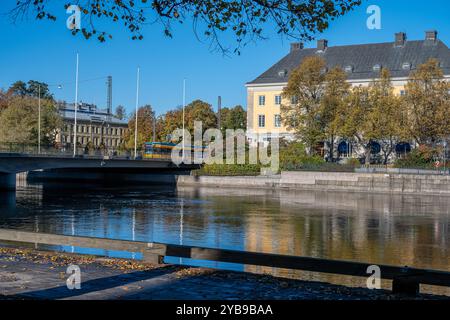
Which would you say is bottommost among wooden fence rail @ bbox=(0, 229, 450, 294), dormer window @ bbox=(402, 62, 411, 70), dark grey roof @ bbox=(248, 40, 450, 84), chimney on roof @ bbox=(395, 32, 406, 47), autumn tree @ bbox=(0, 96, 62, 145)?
wooden fence rail @ bbox=(0, 229, 450, 294)

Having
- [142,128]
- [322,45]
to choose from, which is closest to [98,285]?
[322,45]

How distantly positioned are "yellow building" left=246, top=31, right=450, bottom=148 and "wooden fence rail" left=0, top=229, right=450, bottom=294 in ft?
255

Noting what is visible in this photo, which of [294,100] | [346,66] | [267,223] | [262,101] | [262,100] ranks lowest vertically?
[267,223]

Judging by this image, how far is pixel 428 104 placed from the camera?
72.0 meters

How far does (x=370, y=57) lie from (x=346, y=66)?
12.1ft

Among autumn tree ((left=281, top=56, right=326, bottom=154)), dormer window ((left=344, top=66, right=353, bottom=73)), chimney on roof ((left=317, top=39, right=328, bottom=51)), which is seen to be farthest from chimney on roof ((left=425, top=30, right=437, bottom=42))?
autumn tree ((left=281, top=56, right=326, bottom=154))

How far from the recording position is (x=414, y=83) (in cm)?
7331

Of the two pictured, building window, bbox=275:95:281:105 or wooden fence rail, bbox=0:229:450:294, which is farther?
building window, bbox=275:95:281:105

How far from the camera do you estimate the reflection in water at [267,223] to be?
25.9 meters

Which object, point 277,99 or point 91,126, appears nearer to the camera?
point 277,99

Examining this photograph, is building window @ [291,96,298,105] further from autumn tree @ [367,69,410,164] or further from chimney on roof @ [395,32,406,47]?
chimney on roof @ [395,32,406,47]

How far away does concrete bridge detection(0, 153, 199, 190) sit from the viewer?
59531mm

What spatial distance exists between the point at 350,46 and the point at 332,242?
74.2 meters

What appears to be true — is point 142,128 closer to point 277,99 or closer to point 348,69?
point 277,99
